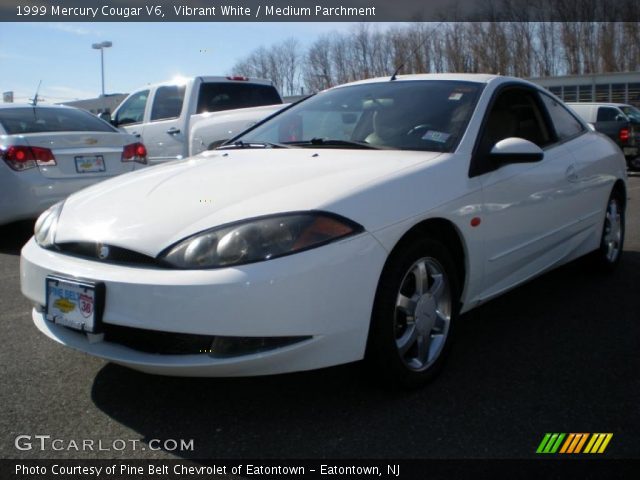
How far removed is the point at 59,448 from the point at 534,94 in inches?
132

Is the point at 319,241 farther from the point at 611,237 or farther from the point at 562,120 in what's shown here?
the point at 611,237

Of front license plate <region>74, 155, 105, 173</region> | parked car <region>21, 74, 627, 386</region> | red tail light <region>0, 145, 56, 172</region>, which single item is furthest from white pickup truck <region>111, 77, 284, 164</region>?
parked car <region>21, 74, 627, 386</region>

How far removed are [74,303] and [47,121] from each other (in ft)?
15.1

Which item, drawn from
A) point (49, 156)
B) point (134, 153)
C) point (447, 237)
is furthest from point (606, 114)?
point (447, 237)

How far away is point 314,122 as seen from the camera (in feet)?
12.9

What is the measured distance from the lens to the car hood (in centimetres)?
257

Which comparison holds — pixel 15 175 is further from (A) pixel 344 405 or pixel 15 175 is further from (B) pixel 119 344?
(A) pixel 344 405

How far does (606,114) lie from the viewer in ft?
49.6

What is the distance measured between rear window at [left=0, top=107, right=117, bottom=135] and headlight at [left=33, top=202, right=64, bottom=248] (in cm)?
348

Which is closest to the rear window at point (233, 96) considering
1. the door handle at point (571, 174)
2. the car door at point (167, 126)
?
the car door at point (167, 126)

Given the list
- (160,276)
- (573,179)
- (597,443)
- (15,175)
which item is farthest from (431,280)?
(15,175)

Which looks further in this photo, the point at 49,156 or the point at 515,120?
the point at 49,156

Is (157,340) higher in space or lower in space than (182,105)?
lower

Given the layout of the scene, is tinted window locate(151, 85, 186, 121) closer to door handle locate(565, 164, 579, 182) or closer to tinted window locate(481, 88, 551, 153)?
tinted window locate(481, 88, 551, 153)
